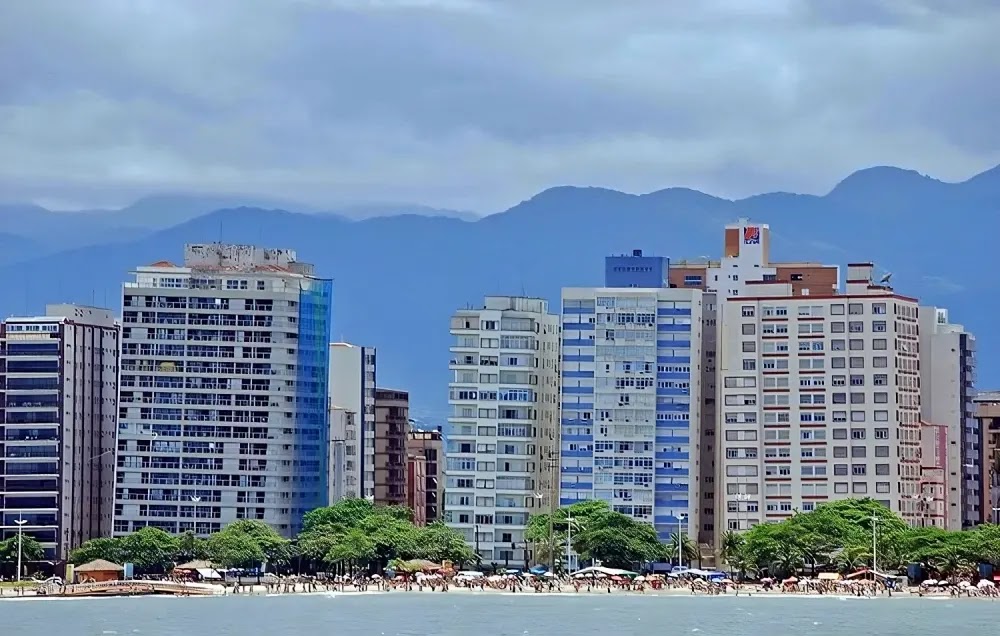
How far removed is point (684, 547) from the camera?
602 ft

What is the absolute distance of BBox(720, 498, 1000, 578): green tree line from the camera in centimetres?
16400

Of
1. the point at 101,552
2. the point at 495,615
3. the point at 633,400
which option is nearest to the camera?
the point at 495,615

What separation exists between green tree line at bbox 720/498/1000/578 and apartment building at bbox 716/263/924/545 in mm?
12284

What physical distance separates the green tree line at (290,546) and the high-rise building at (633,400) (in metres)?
14.7

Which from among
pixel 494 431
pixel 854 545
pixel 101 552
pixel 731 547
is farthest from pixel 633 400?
pixel 101 552

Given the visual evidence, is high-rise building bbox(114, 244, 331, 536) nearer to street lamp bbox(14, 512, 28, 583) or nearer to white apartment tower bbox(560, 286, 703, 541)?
street lamp bbox(14, 512, 28, 583)

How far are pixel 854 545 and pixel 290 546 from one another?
49.6 meters

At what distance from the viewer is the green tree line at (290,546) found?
177m

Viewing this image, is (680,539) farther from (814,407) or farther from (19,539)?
(19,539)

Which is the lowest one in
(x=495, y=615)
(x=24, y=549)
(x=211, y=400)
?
(x=495, y=615)

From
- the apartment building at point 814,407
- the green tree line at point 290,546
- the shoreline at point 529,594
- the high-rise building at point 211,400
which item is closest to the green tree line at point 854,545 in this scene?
the shoreline at point 529,594

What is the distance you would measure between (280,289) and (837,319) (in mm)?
52193

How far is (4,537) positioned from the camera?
617ft

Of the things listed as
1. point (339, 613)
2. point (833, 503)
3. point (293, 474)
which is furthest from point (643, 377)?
point (339, 613)
